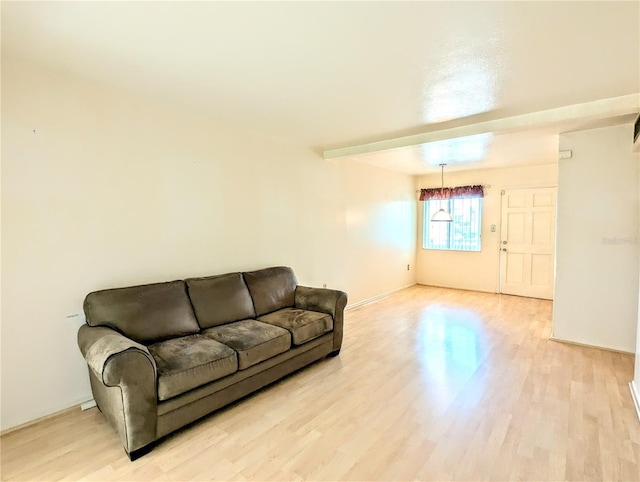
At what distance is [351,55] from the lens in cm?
206

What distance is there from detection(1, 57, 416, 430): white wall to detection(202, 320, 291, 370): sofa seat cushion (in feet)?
2.46

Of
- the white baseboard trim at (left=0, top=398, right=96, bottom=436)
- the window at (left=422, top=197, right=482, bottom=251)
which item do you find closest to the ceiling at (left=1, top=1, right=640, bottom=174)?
the white baseboard trim at (left=0, top=398, right=96, bottom=436)

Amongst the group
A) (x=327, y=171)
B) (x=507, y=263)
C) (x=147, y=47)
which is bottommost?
(x=507, y=263)

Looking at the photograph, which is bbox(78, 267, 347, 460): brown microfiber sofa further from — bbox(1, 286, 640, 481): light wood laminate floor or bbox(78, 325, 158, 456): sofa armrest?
bbox(1, 286, 640, 481): light wood laminate floor

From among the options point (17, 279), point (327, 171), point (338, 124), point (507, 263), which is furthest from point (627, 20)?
point (507, 263)

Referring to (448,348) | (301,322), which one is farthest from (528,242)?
(301,322)

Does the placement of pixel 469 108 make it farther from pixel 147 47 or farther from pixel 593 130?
pixel 147 47

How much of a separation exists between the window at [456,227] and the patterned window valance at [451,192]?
0.11 m

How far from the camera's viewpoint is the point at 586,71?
7.45 feet

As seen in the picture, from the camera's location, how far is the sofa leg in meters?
1.95

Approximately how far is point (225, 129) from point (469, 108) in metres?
2.43

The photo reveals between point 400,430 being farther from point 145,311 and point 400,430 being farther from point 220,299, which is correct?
point 145,311

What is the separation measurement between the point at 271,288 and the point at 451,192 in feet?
15.6

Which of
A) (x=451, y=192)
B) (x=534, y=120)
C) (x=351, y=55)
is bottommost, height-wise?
(x=451, y=192)
